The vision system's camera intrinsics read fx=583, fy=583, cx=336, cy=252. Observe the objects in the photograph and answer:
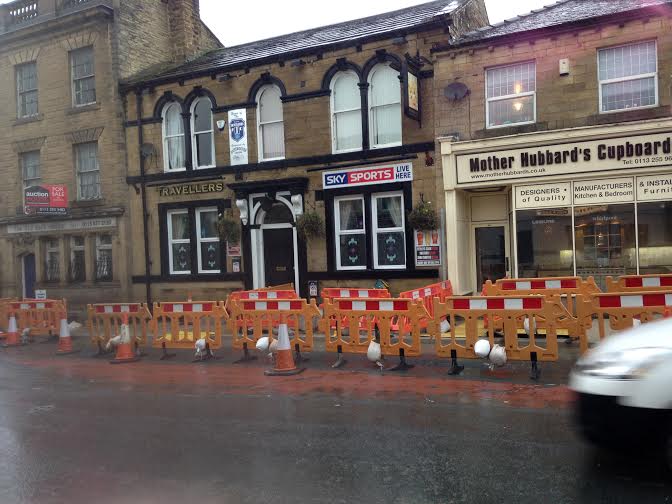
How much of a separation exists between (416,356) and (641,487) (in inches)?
209

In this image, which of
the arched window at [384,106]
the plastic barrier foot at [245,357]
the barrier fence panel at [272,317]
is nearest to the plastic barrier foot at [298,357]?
the barrier fence panel at [272,317]

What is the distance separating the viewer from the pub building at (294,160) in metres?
14.6

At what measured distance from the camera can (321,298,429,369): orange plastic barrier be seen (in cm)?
910

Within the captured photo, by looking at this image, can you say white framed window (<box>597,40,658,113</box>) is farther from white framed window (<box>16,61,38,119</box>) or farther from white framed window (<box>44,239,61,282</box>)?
white framed window (<box>16,61,38,119</box>)

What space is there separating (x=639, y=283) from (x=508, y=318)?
4299 millimetres

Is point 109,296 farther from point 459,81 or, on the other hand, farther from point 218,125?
point 459,81

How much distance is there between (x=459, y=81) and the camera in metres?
13.9

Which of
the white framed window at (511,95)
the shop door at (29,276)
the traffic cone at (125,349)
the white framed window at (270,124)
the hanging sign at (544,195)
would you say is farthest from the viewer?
the shop door at (29,276)

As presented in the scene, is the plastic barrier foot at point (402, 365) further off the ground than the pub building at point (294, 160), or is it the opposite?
the pub building at point (294, 160)

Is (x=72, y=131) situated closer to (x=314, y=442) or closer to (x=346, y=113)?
(x=346, y=113)

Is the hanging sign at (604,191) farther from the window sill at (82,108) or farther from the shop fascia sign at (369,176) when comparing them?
the window sill at (82,108)

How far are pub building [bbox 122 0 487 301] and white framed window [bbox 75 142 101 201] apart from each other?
1531 millimetres

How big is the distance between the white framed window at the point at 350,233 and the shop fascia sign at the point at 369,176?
428 millimetres

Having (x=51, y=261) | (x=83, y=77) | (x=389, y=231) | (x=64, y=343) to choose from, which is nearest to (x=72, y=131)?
(x=83, y=77)
